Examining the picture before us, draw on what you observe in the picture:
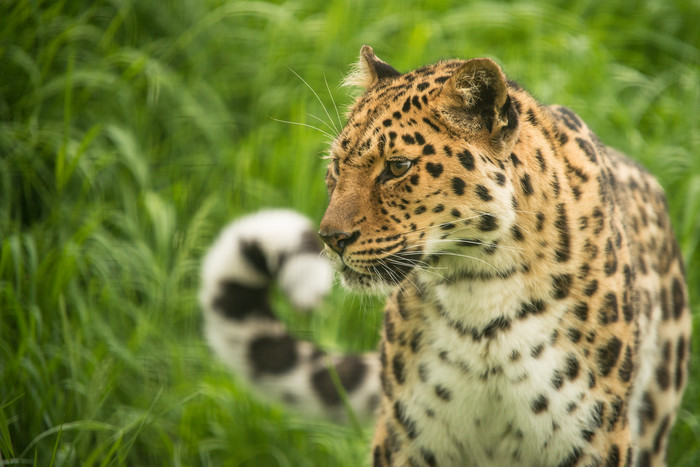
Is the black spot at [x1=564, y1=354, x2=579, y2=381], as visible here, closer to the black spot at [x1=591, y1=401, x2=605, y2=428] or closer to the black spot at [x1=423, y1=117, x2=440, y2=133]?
the black spot at [x1=591, y1=401, x2=605, y2=428]

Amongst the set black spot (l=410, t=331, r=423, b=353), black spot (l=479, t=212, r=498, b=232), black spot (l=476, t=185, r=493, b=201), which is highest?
black spot (l=476, t=185, r=493, b=201)

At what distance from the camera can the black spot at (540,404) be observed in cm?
251

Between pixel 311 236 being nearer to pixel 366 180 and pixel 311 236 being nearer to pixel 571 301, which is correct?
pixel 366 180

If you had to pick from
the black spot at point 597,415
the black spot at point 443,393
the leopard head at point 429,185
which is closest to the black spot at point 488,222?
the leopard head at point 429,185

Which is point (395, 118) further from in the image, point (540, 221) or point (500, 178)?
point (540, 221)

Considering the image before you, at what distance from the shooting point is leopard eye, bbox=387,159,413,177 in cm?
238

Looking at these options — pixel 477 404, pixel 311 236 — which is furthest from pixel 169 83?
pixel 477 404

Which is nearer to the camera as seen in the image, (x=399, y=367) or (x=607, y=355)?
(x=607, y=355)

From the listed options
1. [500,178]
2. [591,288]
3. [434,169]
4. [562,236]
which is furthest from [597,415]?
[434,169]

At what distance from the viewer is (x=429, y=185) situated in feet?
7.77

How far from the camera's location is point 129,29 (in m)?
4.80

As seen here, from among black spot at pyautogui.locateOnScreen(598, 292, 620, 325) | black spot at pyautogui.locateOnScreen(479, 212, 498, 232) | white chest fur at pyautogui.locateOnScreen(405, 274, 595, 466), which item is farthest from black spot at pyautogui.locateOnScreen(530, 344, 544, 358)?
black spot at pyautogui.locateOnScreen(479, 212, 498, 232)

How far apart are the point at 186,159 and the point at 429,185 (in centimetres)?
246

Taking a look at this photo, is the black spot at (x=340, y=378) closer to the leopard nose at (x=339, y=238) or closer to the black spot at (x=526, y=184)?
the leopard nose at (x=339, y=238)
